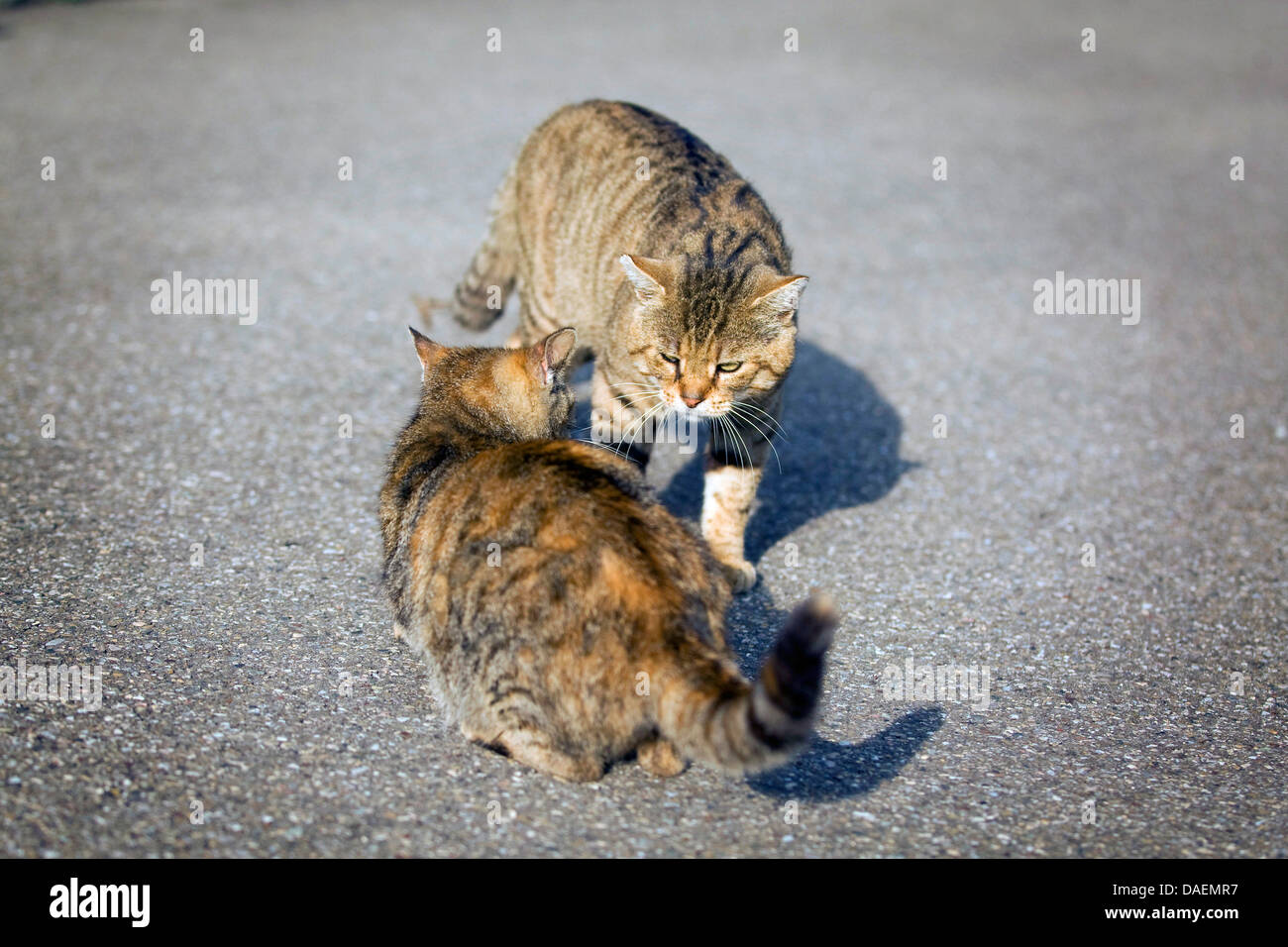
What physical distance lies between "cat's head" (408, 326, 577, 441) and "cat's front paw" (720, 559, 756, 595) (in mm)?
958

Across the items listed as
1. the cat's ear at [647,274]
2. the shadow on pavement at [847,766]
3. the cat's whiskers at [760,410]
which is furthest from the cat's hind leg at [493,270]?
the shadow on pavement at [847,766]

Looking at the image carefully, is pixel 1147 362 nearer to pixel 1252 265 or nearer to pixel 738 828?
pixel 1252 265

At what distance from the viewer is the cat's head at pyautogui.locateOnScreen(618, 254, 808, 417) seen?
4.18 meters

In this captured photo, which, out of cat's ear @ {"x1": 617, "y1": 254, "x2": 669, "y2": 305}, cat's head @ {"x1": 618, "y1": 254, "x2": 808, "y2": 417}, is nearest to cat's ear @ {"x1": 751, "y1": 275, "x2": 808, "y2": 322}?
cat's head @ {"x1": 618, "y1": 254, "x2": 808, "y2": 417}

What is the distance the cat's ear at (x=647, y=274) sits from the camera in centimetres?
414

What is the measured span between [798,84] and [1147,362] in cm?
654

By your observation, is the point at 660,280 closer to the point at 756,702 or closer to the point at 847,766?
the point at 847,766

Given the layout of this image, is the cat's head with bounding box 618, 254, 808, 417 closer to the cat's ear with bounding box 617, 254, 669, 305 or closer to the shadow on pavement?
the cat's ear with bounding box 617, 254, 669, 305

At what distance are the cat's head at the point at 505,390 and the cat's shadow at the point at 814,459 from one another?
1.22 meters

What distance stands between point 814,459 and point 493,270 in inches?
73.3

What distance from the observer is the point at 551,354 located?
12.6 ft
